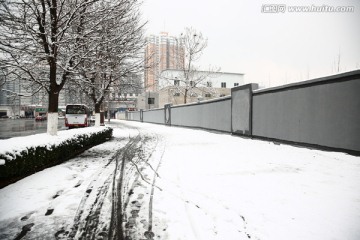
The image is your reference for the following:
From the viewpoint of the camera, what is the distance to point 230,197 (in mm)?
4234

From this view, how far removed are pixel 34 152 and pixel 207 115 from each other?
14.7 m

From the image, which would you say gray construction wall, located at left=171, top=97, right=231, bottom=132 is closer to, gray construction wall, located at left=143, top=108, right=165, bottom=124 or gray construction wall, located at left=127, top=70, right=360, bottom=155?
gray construction wall, located at left=127, top=70, right=360, bottom=155

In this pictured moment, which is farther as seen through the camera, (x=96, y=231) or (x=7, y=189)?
(x=7, y=189)

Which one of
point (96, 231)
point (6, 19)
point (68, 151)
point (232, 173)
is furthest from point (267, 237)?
point (6, 19)

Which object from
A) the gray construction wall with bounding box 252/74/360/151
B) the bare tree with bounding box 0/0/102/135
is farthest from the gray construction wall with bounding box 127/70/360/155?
the bare tree with bounding box 0/0/102/135

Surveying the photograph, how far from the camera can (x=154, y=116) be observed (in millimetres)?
39125

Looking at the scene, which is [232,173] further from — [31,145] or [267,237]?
[31,145]

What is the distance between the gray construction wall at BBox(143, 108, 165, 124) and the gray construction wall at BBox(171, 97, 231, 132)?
7.17m

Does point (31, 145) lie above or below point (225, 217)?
above

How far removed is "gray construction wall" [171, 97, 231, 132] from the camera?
16031mm

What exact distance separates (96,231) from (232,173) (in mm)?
3659

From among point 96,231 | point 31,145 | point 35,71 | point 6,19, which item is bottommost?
point 96,231

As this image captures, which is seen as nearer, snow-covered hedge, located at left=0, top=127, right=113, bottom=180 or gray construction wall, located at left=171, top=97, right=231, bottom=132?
snow-covered hedge, located at left=0, top=127, right=113, bottom=180

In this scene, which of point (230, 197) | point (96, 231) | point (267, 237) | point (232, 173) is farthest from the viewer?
point (232, 173)
